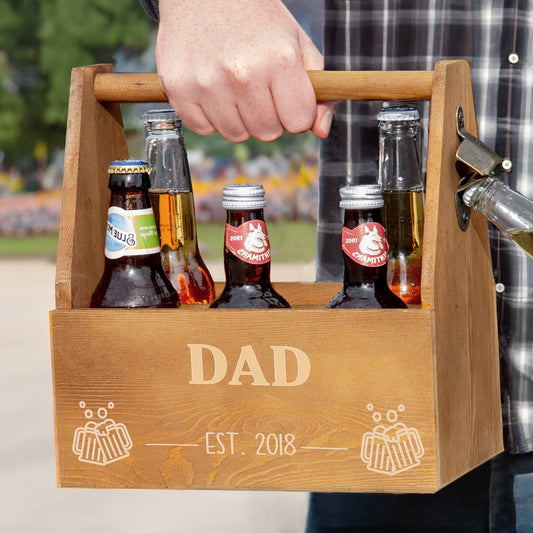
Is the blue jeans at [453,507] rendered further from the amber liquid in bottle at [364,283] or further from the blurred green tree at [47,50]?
the blurred green tree at [47,50]

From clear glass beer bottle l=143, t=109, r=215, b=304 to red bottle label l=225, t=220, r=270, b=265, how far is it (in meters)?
0.14

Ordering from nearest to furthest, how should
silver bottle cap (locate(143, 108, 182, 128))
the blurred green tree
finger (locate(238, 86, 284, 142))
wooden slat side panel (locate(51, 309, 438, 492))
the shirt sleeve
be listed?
wooden slat side panel (locate(51, 309, 438, 492)), finger (locate(238, 86, 284, 142)), silver bottle cap (locate(143, 108, 182, 128)), the shirt sleeve, the blurred green tree

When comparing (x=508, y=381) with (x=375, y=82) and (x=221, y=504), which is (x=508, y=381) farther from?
(x=221, y=504)

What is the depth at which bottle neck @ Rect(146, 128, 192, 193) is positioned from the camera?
115 centimetres

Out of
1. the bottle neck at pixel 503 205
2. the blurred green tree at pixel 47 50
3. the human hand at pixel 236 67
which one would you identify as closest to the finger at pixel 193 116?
the human hand at pixel 236 67

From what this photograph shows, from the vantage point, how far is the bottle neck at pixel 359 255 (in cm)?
100

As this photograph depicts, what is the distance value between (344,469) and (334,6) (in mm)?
755

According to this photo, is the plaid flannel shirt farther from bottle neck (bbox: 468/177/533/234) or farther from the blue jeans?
bottle neck (bbox: 468/177/533/234)

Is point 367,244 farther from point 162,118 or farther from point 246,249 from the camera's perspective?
point 162,118

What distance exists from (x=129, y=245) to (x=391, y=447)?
0.38 metres

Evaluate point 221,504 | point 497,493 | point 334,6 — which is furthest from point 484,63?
point 221,504

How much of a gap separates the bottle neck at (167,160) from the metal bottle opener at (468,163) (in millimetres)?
359

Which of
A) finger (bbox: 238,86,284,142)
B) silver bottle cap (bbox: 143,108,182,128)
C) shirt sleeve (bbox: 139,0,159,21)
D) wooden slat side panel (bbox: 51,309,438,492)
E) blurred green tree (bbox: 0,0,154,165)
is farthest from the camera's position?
blurred green tree (bbox: 0,0,154,165)

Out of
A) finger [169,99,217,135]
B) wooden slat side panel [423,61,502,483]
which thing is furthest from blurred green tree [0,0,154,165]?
wooden slat side panel [423,61,502,483]
